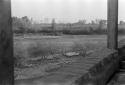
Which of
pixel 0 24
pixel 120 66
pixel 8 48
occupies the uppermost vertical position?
pixel 0 24

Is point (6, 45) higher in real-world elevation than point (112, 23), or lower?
lower

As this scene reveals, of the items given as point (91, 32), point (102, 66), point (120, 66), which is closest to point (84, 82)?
point (102, 66)

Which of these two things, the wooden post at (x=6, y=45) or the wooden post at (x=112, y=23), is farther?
the wooden post at (x=112, y=23)

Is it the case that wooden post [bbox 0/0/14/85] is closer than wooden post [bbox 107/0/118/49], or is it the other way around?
wooden post [bbox 0/0/14/85]

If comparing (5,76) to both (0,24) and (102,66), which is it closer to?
(0,24)

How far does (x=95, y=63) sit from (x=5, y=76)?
1191mm

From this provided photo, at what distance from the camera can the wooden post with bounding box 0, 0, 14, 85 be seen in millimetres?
808

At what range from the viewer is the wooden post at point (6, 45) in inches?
31.8

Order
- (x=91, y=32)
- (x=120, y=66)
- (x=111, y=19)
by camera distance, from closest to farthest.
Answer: (x=111, y=19) → (x=120, y=66) → (x=91, y=32)

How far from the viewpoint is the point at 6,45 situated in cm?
84

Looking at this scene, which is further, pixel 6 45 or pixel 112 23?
pixel 112 23

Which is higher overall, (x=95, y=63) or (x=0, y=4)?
(x=0, y=4)

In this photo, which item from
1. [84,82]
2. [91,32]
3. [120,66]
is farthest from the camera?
[91,32]

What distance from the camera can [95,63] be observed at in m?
1.90
